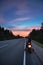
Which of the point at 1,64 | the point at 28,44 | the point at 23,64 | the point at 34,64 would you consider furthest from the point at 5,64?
the point at 28,44

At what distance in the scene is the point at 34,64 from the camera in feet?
36.3

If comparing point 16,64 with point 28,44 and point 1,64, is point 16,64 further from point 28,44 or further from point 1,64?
point 28,44

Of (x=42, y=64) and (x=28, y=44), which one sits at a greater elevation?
(x=28, y=44)

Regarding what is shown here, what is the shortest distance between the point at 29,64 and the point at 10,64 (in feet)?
4.18

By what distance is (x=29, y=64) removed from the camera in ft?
36.0

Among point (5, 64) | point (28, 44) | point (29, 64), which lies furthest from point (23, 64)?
point (28, 44)

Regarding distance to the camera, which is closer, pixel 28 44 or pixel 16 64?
pixel 16 64

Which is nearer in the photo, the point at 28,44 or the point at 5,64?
the point at 5,64

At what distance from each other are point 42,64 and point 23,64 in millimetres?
1322

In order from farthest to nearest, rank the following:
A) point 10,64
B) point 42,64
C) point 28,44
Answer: point 28,44 < point 42,64 < point 10,64

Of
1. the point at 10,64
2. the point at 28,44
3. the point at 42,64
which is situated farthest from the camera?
the point at 28,44

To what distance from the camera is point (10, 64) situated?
10.5 meters

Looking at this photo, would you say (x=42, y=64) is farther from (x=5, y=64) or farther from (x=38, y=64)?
(x=5, y=64)

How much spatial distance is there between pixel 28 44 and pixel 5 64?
24.9 feet
